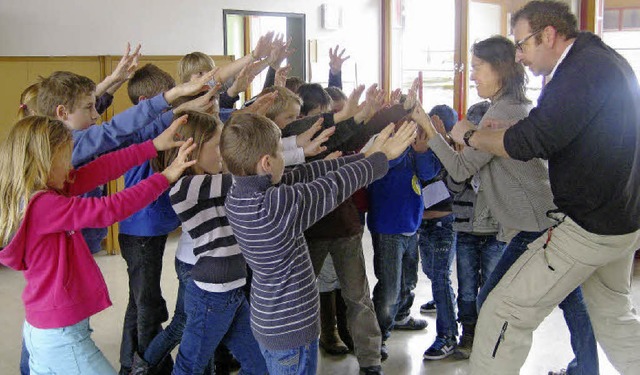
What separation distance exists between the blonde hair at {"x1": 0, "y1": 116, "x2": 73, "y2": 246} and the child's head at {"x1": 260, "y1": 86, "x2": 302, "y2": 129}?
3.44 ft

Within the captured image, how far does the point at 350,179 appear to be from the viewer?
7.03 feet

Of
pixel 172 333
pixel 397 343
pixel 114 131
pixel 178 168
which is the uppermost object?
pixel 114 131

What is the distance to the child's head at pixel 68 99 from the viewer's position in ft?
8.77

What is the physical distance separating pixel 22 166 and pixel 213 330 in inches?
32.9

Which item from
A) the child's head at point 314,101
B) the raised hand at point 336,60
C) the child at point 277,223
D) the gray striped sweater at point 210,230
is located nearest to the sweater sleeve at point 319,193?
the child at point 277,223

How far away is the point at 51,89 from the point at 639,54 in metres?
4.20

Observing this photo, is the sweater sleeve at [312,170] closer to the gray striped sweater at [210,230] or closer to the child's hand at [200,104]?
the gray striped sweater at [210,230]

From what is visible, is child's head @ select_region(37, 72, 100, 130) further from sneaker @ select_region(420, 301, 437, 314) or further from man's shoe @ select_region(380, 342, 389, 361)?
sneaker @ select_region(420, 301, 437, 314)

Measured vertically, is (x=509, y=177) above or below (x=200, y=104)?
below

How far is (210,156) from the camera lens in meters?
2.50

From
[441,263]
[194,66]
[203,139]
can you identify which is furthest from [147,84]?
[441,263]

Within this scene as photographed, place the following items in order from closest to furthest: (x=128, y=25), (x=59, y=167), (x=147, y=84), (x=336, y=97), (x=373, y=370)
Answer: (x=59, y=167) → (x=373, y=370) → (x=147, y=84) → (x=336, y=97) → (x=128, y=25)

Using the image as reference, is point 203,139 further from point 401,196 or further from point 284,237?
point 401,196

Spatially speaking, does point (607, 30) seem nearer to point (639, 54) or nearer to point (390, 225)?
point (639, 54)
